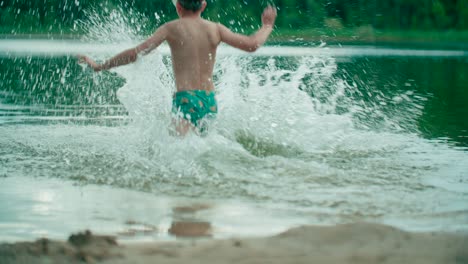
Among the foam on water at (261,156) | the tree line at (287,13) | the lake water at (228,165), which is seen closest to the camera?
the lake water at (228,165)

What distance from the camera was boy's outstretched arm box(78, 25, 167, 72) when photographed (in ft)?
24.1

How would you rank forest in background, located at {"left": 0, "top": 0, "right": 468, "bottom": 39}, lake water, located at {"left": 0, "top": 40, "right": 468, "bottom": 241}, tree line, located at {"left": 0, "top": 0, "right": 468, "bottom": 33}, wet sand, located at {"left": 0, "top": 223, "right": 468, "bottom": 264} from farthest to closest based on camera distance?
forest in background, located at {"left": 0, "top": 0, "right": 468, "bottom": 39} < tree line, located at {"left": 0, "top": 0, "right": 468, "bottom": 33} < lake water, located at {"left": 0, "top": 40, "right": 468, "bottom": 241} < wet sand, located at {"left": 0, "top": 223, "right": 468, "bottom": 264}

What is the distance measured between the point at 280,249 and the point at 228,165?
2.61 meters

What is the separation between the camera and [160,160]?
7.07 metres

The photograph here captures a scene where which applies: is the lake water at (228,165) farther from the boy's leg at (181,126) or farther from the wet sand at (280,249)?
the wet sand at (280,249)

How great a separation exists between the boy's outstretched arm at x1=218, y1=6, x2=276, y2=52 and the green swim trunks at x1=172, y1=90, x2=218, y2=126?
1.76 ft

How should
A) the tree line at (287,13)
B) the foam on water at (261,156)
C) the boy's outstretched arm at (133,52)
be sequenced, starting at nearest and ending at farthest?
the foam on water at (261,156) → the boy's outstretched arm at (133,52) → the tree line at (287,13)

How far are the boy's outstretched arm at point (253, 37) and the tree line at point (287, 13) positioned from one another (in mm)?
32305

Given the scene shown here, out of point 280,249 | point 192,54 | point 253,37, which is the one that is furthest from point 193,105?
point 280,249

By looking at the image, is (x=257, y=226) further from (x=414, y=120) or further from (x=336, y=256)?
(x=414, y=120)

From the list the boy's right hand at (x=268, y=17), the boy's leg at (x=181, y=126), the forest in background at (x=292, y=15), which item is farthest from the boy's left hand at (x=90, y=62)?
the forest in background at (x=292, y=15)

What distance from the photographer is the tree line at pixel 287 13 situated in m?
44.5

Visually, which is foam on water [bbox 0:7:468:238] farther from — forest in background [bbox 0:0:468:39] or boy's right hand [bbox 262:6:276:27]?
forest in background [bbox 0:0:468:39]

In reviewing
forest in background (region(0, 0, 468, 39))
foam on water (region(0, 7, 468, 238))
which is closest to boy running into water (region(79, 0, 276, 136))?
foam on water (region(0, 7, 468, 238))
